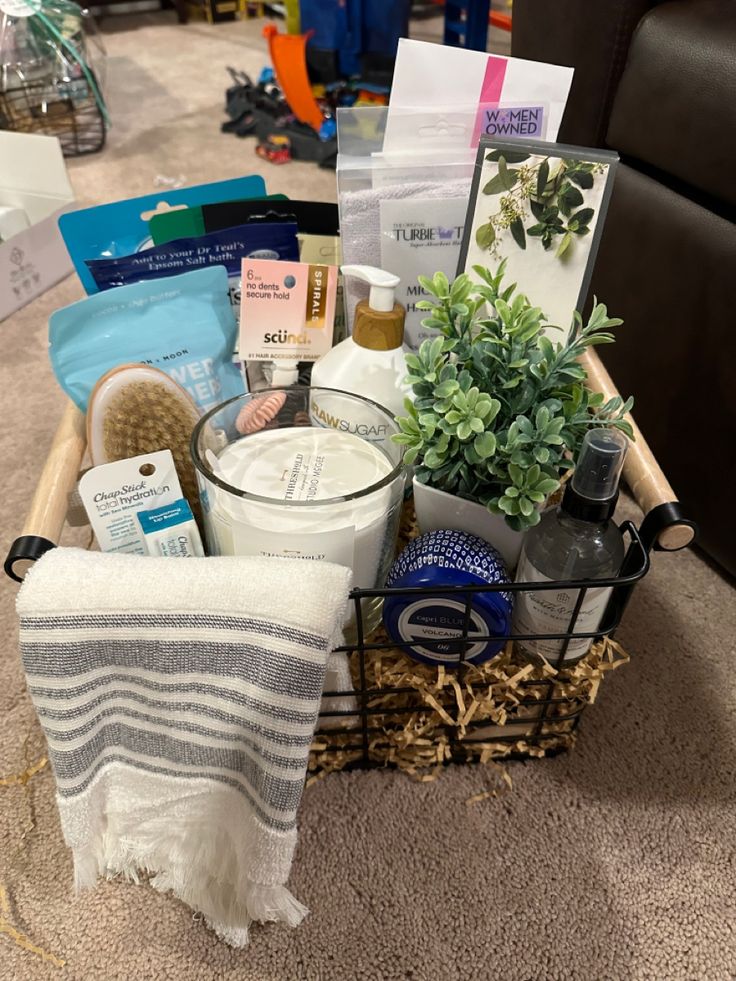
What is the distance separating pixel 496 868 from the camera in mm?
536

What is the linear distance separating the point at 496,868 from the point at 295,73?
66.3 inches

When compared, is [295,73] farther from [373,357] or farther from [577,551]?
[577,551]

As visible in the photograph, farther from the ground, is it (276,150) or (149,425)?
(149,425)

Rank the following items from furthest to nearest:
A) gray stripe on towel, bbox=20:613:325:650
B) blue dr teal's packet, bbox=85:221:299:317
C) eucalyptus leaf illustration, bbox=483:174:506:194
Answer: blue dr teal's packet, bbox=85:221:299:317 < eucalyptus leaf illustration, bbox=483:174:506:194 < gray stripe on towel, bbox=20:613:325:650

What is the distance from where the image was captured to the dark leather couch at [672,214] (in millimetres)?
669

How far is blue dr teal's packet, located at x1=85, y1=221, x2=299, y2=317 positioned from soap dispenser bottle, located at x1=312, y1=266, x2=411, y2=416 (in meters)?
0.12

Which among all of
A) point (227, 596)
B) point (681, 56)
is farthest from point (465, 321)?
point (681, 56)

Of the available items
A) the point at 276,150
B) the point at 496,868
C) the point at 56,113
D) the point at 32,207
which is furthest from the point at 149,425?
the point at 56,113

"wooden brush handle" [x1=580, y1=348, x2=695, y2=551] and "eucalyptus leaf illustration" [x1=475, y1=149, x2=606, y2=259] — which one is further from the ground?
"eucalyptus leaf illustration" [x1=475, y1=149, x2=606, y2=259]

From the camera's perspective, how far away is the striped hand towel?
1.32ft

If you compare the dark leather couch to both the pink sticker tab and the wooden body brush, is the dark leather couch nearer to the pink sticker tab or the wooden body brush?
the pink sticker tab

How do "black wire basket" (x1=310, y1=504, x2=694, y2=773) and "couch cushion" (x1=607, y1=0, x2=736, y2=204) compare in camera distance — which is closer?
"black wire basket" (x1=310, y1=504, x2=694, y2=773)

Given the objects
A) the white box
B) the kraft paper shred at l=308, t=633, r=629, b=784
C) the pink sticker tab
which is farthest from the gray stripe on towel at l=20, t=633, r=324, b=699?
the white box

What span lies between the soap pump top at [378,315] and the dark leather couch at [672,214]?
1.15 feet
